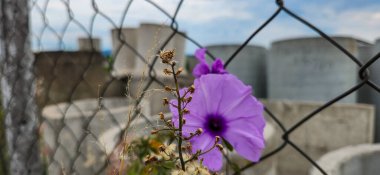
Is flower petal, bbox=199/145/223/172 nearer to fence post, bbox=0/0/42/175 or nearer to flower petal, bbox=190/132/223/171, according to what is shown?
flower petal, bbox=190/132/223/171

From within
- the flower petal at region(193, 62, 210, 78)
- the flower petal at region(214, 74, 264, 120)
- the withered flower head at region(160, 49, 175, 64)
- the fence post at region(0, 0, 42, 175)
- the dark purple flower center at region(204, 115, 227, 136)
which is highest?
the withered flower head at region(160, 49, 175, 64)

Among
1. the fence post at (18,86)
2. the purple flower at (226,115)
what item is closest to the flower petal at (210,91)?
the purple flower at (226,115)

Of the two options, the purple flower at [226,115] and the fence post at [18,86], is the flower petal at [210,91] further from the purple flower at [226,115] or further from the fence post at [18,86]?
the fence post at [18,86]

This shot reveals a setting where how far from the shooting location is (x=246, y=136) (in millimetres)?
286

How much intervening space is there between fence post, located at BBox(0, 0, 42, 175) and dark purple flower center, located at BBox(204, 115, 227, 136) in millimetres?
749

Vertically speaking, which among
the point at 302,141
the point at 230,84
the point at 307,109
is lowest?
the point at 302,141

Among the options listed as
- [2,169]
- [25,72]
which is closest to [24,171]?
[25,72]

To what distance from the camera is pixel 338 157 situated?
932 millimetres

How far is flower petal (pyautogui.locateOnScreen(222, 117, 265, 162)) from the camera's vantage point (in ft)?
0.94

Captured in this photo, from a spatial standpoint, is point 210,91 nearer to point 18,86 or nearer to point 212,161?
point 212,161

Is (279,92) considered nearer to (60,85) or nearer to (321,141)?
(321,141)

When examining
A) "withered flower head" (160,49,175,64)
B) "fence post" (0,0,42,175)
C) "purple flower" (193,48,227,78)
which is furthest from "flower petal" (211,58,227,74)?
"fence post" (0,0,42,175)

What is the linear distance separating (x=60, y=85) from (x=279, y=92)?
78.8 inches

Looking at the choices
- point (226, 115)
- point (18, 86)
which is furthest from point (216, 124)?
point (18, 86)
